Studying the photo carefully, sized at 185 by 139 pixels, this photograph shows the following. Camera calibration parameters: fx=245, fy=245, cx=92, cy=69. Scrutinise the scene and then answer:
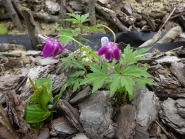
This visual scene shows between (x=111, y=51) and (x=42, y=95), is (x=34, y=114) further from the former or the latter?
(x=111, y=51)

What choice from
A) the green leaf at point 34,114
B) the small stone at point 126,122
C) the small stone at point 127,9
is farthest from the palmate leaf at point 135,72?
the small stone at point 127,9

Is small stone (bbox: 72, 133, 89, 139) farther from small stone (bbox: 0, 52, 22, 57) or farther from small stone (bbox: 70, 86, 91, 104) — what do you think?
small stone (bbox: 0, 52, 22, 57)

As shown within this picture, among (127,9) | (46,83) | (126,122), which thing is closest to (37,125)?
(46,83)

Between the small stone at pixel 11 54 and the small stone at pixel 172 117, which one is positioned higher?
the small stone at pixel 172 117

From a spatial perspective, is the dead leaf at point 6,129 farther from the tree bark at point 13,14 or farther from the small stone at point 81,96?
the tree bark at point 13,14

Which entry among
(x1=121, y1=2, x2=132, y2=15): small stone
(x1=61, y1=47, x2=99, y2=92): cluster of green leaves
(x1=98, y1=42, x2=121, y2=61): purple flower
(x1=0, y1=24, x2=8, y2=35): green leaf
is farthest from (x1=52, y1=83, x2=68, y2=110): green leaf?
(x1=121, y1=2, x2=132, y2=15): small stone

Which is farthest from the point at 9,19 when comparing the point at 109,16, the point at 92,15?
the point at 109,16

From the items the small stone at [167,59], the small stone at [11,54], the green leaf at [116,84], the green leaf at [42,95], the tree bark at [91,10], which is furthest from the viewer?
the tree bark at [91,10]

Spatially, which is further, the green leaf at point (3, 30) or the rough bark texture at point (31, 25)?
the green leaf at point (3, 30)

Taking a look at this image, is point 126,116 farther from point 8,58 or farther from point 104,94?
point 8,58
